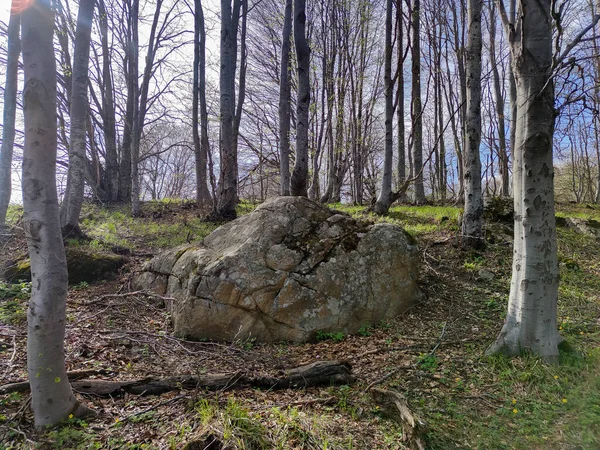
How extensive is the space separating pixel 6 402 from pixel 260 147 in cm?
1519

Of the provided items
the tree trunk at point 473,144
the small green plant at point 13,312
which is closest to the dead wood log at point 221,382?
the small green plant at point 13,312

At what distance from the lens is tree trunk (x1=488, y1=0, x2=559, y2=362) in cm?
315

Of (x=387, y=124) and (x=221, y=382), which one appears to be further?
(x=387, y=124)

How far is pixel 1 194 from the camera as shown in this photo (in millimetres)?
7598

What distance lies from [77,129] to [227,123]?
3439 mm

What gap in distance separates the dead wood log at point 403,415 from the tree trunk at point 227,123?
6933 mm

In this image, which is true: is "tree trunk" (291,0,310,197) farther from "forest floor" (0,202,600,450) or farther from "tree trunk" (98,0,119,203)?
"tree trunk" (98,0,119,203)

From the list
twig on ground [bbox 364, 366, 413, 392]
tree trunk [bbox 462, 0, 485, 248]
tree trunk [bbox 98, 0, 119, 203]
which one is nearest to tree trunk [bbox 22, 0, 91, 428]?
twig on ground [bbox 364, 366, 413, 392]

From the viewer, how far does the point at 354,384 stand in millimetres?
2992

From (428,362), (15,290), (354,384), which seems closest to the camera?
(354,384)

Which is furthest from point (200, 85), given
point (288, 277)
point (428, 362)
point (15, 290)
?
point (428, 362)

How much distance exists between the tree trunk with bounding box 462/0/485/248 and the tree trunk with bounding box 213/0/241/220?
5629 millimetres

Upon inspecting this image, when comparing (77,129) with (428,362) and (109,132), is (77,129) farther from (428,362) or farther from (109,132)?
(109,132)

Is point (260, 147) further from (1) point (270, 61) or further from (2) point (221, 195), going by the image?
(2) point (221, 195)
